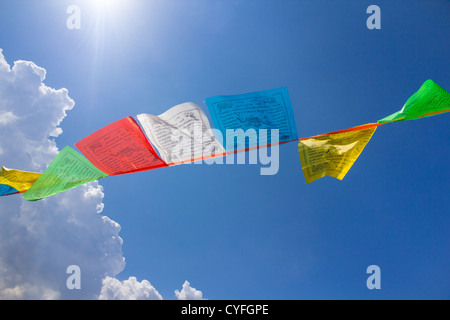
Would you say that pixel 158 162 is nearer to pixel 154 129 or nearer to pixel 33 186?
pixel 154 129

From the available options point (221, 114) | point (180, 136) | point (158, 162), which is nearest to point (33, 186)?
point (158, 162)

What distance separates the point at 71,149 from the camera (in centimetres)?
317

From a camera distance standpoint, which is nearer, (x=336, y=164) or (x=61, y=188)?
(x=61, y=188)

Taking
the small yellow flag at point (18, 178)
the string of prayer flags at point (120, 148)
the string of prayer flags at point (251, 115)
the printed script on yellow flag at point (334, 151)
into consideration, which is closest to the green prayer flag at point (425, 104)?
the printed script on yellow flag at point (334, 151)

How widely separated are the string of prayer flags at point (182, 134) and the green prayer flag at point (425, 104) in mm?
2313

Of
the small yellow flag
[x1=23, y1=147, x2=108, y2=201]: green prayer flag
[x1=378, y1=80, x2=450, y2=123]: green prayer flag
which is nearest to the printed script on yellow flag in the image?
[x1=378, y1=80, x2=450, y2=123]: green prayer flag

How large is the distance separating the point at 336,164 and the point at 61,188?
3.76 metres

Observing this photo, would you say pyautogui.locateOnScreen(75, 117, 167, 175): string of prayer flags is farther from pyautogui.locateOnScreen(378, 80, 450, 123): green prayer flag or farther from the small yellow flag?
pyautogui.locateOnScreen(378, 80, 450, 123): green prayer flag

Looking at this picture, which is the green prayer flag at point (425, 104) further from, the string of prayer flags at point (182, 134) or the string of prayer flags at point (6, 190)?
the string of prayer flags at point (6, 190)

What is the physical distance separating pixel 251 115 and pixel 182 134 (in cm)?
Result: 92

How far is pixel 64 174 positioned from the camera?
322 cm

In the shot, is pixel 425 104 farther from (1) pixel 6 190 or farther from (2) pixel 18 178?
(1) pixel 6 190

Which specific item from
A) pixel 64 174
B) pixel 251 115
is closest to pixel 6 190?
pixel 64 174

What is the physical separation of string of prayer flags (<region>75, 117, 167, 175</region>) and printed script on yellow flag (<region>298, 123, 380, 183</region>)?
196 centimetres
